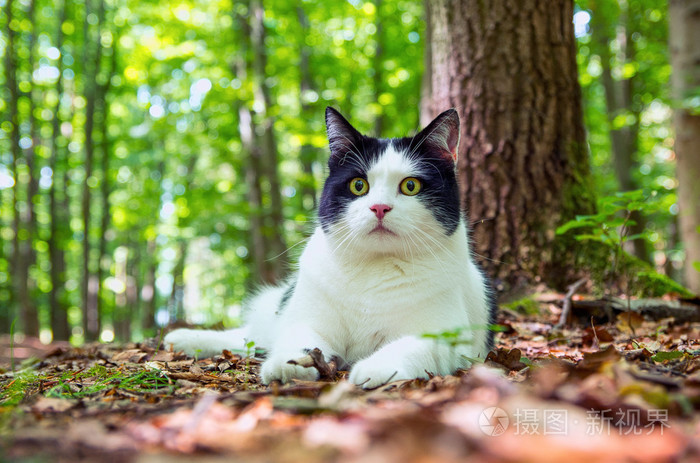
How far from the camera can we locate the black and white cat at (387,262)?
2268 millimetres

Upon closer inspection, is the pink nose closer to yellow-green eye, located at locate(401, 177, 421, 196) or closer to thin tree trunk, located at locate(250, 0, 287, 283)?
yellow-green eye, located at locate(401, 177, 421, 196)

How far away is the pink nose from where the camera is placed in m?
2.26

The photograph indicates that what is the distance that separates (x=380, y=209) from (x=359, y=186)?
10.9 inches

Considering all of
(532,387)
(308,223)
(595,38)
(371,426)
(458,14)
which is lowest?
(532,387)

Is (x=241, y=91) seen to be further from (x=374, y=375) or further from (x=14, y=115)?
(x=374, y=375)

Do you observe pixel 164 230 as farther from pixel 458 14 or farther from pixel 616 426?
pixel 616 426

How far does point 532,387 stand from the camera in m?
1.54

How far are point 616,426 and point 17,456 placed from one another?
4.51 feet

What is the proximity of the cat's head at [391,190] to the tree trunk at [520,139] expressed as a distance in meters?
1.40

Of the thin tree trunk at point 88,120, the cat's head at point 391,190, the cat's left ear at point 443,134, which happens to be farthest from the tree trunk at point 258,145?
the cat's left ear at point 443,134

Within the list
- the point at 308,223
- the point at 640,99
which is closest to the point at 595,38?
the point at 640,99

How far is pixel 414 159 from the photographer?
2549 millimetres

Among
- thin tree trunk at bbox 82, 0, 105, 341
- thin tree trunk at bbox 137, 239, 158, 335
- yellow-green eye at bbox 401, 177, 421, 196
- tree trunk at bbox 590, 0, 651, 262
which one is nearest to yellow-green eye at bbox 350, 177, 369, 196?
yellow-green eye at bbox 401, 177, 421, 196

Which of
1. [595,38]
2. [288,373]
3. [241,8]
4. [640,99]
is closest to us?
[288,373]
